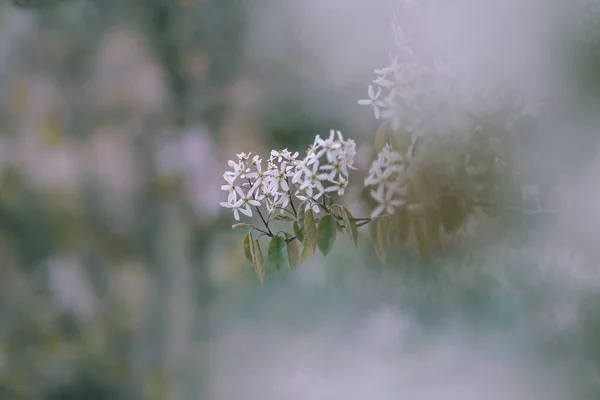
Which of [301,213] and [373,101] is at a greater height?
[373,101]

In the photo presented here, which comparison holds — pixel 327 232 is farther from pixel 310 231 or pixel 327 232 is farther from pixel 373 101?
pixel 373 101

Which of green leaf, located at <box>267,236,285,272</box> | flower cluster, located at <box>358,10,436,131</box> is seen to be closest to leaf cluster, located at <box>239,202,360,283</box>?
green leaf, located at <box>267,236,285,272</box>

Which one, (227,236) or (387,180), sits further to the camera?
(227,236)

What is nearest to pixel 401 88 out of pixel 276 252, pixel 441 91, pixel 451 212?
pixel 441 91

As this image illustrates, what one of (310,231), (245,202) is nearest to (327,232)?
(310,231)

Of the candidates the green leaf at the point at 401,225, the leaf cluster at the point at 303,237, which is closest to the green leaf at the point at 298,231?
the leaf cluster at the point at 303,237

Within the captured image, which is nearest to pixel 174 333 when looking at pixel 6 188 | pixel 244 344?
pixel 244 344

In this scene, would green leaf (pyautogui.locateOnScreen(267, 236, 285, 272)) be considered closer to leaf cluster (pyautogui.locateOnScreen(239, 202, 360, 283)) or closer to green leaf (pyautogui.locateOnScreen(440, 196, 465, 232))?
leaf cluster (pyautogui.locateOnScreen(239, 202, 360, 283))
